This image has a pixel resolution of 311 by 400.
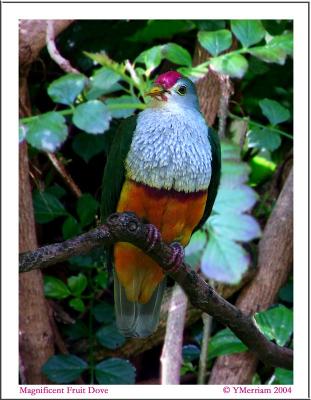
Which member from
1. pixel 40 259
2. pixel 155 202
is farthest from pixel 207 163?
pixel 40 259

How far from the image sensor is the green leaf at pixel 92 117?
189 centimetres

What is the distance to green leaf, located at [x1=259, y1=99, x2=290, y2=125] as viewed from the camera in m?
2.15

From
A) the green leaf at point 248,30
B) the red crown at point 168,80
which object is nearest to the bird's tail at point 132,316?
the red crown at point 168,80

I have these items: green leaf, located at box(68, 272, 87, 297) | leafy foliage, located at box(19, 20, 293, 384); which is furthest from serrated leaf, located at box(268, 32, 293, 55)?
green leaf, located at box(68, 272, 87, 297)

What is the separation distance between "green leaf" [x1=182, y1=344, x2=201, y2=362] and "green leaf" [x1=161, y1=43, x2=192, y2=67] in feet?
2.72

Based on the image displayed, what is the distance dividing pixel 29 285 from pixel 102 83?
61 cm

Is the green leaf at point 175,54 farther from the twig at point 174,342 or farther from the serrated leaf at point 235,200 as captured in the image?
the twig at point 174,342

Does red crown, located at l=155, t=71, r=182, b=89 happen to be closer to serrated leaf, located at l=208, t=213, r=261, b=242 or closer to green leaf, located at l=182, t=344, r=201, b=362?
serrated leaf, located at l=208, t=213, r=261, b=242
